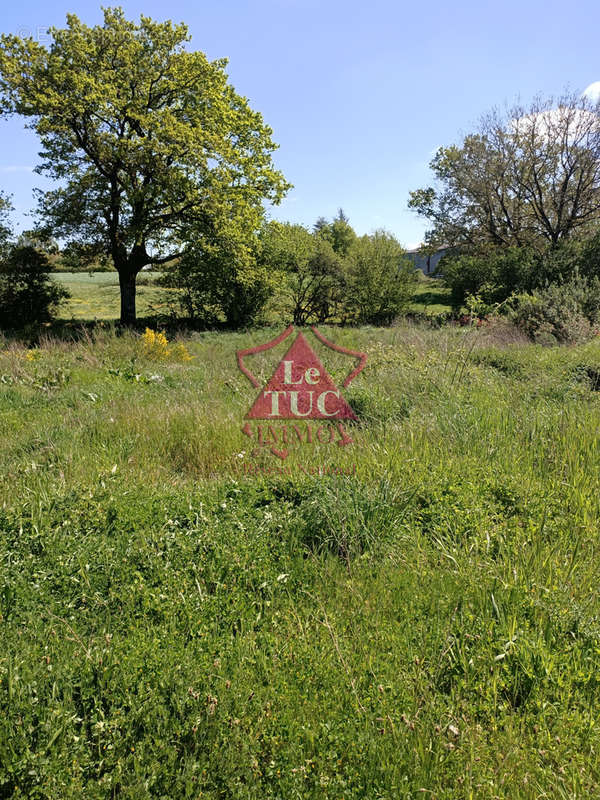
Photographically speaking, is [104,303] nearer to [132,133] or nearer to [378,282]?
[132,133]

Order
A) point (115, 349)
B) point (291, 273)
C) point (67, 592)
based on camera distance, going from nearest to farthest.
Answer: point (67, 592)
point (115, 349)
point (291, 273)

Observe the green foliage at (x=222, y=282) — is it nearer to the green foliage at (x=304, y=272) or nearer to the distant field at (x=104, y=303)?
the green foliage at (x=304, y=272)

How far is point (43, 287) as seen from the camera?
1961cm

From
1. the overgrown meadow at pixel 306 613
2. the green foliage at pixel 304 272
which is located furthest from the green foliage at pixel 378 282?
the overgrown meadow at pixel 306 613

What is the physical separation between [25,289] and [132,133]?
7.99 metres

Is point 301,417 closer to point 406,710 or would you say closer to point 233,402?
point 233,402

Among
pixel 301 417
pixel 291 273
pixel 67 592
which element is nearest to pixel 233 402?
pixel 301 417

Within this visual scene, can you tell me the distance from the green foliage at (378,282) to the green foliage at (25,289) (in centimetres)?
1309

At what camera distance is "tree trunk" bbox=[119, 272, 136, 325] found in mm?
18438

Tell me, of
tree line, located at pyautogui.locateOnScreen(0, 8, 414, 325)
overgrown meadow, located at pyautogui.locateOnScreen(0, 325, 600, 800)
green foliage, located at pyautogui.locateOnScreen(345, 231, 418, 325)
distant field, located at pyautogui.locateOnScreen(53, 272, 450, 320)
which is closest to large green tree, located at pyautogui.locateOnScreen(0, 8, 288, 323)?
tree line, located at pyautogui.locateOnScreen(0, 8, 414, 325)

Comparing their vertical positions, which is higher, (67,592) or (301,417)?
(301,417)

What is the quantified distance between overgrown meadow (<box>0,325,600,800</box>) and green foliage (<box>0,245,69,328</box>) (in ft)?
55.4

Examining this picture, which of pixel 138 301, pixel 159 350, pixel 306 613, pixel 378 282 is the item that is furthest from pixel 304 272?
pixel 306 613

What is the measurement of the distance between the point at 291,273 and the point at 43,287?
35.4 feet
